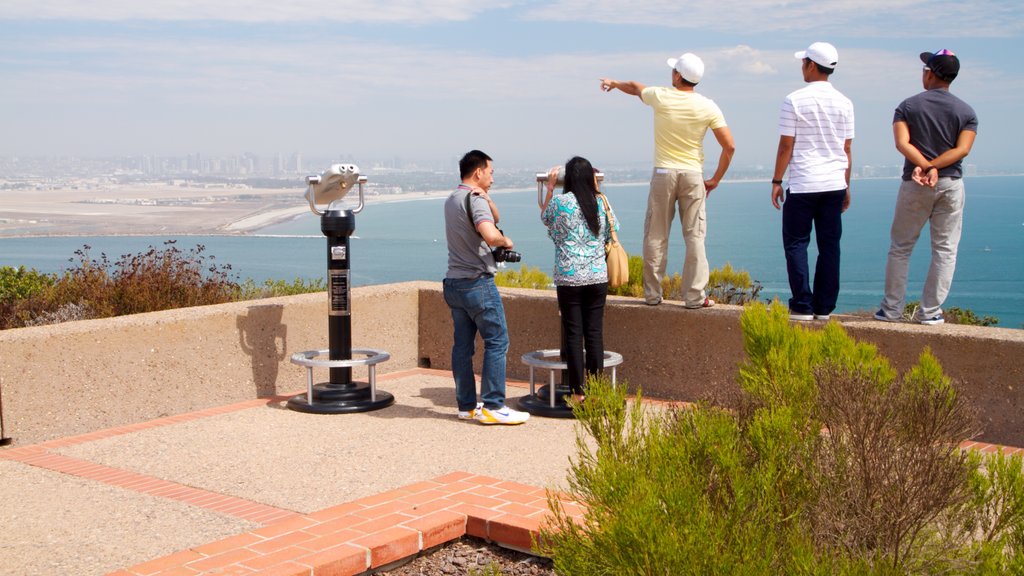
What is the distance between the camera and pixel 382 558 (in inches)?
189

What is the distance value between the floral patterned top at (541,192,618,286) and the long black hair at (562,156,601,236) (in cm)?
4

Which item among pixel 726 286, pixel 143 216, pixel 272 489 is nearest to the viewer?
pixel 272 489

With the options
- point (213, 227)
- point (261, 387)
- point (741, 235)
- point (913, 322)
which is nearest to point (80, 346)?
point (261, 387)

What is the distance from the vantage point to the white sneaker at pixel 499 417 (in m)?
7.73

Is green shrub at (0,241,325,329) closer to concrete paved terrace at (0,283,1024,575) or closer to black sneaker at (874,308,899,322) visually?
concrete paved terrace at (0,283,1024,575)

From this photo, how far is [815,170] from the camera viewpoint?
805 centimetres

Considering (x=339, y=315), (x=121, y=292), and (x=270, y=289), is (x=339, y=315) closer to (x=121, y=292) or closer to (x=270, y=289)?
(x=121, y=292)

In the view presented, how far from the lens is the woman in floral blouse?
7684 mm

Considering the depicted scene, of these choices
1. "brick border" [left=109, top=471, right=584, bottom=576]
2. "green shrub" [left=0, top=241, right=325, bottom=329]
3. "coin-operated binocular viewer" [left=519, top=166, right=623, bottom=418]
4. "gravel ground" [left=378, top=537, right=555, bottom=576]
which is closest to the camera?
"brick border" [left=109, top=471, right=584, bottom=576]

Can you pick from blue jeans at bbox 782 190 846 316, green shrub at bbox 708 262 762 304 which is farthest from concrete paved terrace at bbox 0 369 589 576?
green shrub at bbox 708 262 762 304

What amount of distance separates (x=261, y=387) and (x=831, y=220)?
14.9 feet

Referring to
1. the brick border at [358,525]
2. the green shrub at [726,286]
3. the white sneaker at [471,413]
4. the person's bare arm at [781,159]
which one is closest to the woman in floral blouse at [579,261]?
the white sneaker at [471,413]

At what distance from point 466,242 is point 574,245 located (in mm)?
747

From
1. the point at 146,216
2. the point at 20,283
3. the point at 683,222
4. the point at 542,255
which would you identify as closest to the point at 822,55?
the point at 683,222
